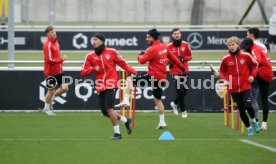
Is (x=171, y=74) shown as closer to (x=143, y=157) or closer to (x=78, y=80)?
(x=78, y=80)

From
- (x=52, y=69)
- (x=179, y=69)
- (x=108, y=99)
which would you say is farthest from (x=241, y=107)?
(x=52, y=69)

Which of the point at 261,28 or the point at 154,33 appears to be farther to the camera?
the point at 261,28

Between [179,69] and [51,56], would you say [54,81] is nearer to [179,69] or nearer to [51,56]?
[51,56]

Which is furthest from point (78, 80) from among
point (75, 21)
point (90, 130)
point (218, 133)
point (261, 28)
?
point (75, 21)

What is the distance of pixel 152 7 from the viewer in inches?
1891

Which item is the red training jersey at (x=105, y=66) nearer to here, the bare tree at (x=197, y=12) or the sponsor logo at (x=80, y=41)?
the sponsor logo at (x=80, y=41)

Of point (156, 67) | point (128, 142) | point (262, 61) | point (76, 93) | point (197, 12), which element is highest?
point (197, 12)

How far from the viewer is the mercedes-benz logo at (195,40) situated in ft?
121

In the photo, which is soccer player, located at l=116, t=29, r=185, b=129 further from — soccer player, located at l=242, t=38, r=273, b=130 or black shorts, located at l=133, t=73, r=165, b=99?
soccer player, located at l=242, t=38, r=273, b=130

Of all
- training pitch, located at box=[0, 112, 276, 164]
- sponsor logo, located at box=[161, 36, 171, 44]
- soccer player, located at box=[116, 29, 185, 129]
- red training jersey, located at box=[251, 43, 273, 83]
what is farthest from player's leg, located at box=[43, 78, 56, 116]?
sponsor logo, located at box=[161, 36, 171, 44]

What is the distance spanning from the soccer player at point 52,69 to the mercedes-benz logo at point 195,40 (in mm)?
15232

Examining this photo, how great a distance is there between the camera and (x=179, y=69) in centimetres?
2136

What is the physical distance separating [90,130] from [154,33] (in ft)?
7.88

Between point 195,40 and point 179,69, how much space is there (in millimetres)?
15673
